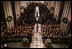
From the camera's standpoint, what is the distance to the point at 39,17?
20.1 meters

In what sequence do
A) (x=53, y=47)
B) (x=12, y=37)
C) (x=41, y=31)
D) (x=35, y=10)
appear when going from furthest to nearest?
(x=35, y=10), (x=41, y=31), (x=12, y=37), (x=53, y=47)

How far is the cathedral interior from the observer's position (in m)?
17.4

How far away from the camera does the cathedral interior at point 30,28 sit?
1738 cm

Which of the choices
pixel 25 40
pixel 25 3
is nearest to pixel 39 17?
pixel 25 3

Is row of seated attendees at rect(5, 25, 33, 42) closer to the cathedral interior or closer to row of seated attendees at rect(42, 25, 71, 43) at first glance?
the cathedral interior

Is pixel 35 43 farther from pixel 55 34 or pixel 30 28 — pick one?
pixel 55 34

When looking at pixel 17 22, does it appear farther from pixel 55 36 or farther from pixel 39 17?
pixel 55 36

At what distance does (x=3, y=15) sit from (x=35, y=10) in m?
6.10

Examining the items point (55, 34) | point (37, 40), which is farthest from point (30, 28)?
point (55, 34)

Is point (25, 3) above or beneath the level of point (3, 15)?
above

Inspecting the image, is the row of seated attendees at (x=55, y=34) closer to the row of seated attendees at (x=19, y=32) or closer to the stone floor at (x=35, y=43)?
the stone floor at (x=35, y=43)

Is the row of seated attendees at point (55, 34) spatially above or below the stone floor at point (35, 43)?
above

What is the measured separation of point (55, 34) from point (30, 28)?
4500mm

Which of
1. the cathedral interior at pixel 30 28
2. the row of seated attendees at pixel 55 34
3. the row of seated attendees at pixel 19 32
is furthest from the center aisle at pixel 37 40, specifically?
the row of seated attendees at pixel 19 32
